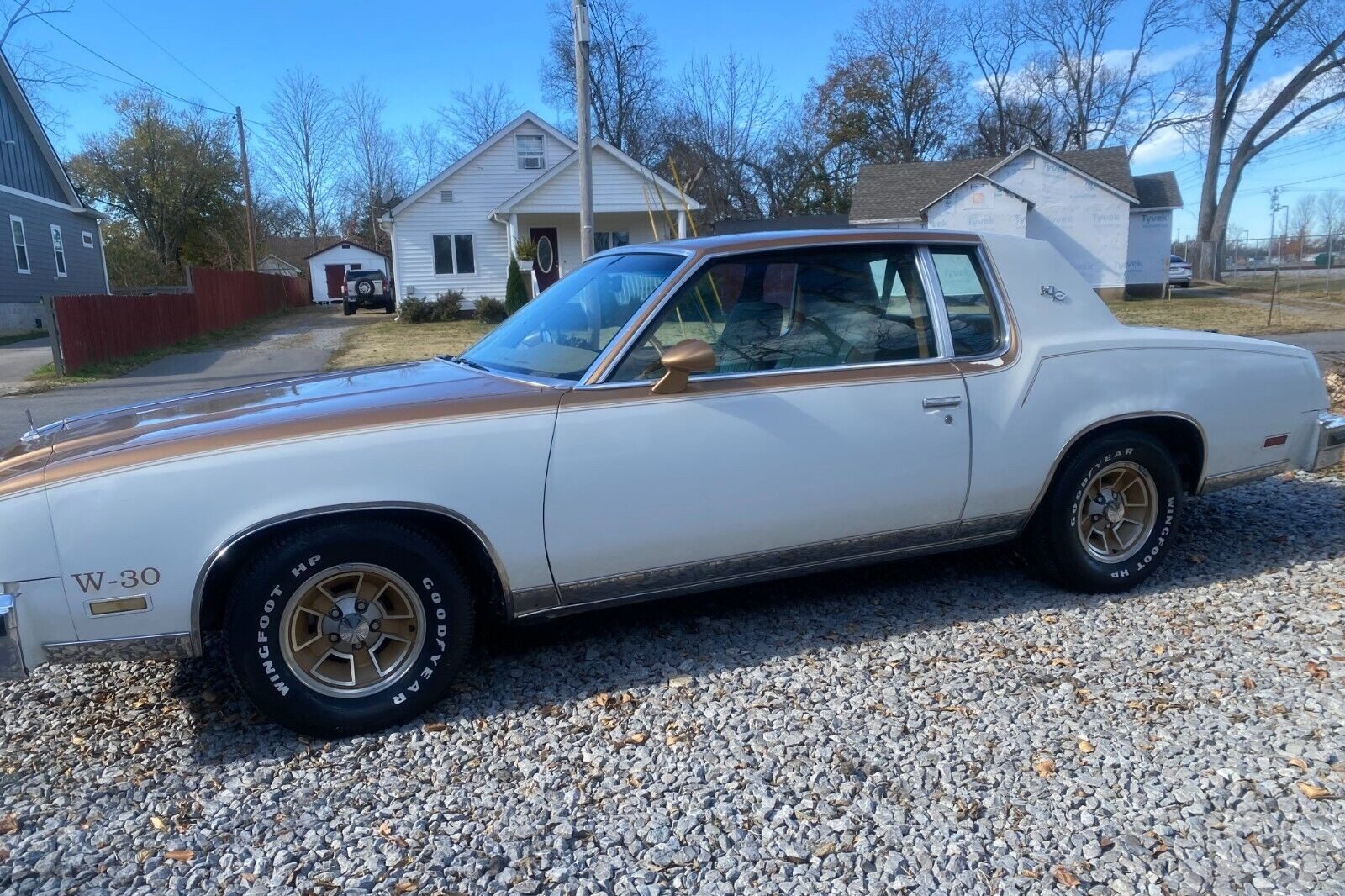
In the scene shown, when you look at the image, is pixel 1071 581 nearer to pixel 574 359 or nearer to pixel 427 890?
pixel 574 359

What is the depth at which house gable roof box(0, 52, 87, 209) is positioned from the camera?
2638 centimetres

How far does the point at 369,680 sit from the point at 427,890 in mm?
961

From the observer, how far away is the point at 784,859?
252 cm

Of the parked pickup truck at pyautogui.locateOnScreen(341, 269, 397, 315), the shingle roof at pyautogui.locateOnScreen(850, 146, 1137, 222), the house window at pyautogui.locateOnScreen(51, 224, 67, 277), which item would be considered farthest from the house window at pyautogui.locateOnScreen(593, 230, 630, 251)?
the house window at pyautogui.locateOnScreen(51, 224, 67, 277)

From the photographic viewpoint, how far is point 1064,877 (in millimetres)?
2416

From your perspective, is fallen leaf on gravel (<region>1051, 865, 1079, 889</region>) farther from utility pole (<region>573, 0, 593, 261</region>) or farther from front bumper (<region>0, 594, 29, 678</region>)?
utility pole (<region>573, 0, 593, 261</region>)

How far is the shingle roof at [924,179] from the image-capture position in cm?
3425

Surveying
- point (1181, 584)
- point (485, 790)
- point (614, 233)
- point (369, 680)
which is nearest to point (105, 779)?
point (369, 680)

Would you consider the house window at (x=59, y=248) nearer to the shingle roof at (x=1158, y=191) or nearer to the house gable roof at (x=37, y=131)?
the house gable roof at (x=37, y=131)

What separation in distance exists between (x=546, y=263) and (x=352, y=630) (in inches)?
986

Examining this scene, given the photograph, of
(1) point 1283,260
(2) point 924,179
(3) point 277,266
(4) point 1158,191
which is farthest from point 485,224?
(1) point 1283,260

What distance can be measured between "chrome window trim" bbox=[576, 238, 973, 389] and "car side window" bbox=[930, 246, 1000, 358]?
4cm

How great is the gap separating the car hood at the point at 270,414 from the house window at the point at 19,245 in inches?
1127

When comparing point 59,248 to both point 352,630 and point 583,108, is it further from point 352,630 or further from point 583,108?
point 352,630
